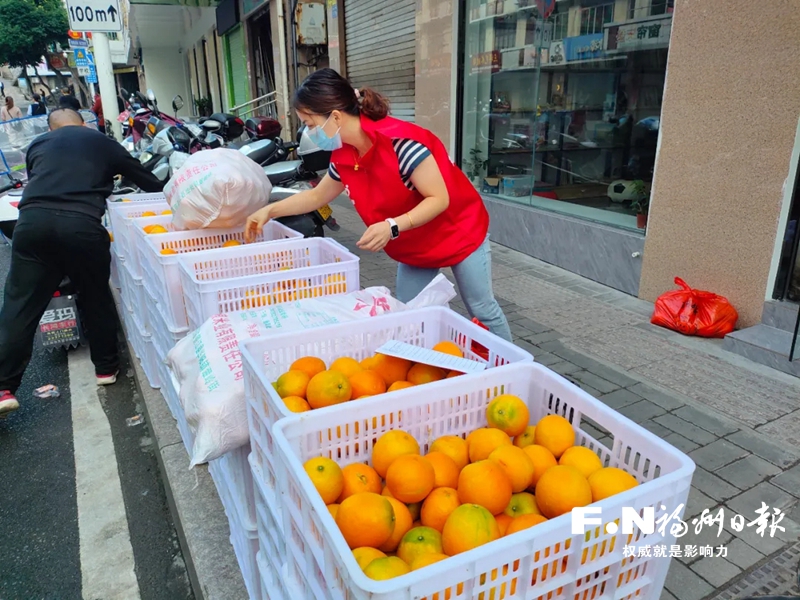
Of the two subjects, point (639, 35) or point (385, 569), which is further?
point (639, 35)

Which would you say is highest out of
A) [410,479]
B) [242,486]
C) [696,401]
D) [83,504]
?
[410,479]

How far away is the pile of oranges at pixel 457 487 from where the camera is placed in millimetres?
→ 1205

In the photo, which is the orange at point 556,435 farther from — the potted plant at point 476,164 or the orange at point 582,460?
the potted plant at point 476,164

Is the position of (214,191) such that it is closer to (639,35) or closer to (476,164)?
(639,35)

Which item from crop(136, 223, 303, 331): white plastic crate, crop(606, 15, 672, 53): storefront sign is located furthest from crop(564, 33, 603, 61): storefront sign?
crop(136, 223, 303, 331): white plastic crate

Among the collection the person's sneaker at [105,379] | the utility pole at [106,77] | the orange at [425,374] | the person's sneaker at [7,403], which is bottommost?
the person's sneaker at [105,379]

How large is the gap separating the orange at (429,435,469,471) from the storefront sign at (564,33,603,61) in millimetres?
5690

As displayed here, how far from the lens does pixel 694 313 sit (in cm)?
439

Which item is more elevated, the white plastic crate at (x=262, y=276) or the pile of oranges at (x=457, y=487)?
the white plastic crate at (x=262, y=276)

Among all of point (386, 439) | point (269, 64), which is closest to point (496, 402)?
point (386, 439)

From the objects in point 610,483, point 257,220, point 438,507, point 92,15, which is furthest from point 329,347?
point 92,15

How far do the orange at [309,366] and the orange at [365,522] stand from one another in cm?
61

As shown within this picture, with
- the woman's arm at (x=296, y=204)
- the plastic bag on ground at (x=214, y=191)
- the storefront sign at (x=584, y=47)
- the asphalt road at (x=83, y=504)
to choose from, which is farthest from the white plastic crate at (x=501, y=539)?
the storefront sign at (x=584, y=47)

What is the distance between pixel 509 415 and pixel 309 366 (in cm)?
62
